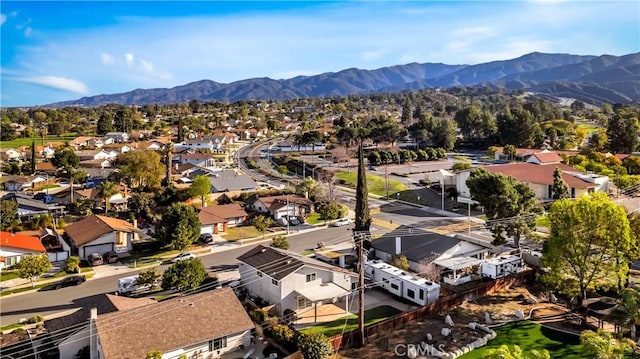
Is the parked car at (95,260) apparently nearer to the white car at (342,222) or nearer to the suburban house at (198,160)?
the white car at (342,222)

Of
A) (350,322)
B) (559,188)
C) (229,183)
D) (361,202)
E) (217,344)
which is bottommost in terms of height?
(350,322)

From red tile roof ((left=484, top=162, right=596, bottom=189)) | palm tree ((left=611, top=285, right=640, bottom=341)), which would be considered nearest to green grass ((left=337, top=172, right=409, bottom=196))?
red tile roof ((left=484, top=162, right=596, bottom=189))

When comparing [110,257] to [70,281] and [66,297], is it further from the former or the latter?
[66,297]

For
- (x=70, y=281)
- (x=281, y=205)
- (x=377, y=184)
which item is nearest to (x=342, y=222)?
(x=281, y=205)

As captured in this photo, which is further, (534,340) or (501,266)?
(501,266)

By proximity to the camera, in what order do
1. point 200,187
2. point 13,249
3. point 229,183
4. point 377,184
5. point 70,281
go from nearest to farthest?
point 70,281
point 13,249
point 200,187
point 229,183
point 377,184

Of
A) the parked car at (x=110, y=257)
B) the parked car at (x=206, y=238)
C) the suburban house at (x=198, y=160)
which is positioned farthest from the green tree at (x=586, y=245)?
the suburban house at (x=198, y=160)
